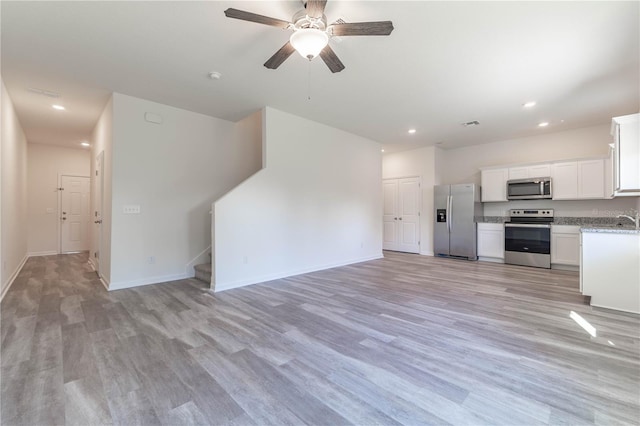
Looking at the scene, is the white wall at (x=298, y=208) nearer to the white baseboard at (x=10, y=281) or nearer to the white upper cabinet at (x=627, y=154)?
the white baseboard at (x=10, y=281)

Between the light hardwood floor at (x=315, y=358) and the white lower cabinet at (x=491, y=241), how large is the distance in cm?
242

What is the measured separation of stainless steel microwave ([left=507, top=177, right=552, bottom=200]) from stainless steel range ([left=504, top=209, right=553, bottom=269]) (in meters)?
0.36

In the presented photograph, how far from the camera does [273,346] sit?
2.32 meters

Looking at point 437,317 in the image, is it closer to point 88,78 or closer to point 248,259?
point 248,259

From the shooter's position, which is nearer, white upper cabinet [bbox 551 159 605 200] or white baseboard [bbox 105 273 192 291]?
white baseboard [bbox 105 273 192 291]

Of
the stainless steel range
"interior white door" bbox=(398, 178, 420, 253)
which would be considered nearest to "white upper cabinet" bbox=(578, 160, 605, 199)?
the stainless steel range

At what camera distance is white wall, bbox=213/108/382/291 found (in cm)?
427

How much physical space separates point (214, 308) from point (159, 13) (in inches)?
119

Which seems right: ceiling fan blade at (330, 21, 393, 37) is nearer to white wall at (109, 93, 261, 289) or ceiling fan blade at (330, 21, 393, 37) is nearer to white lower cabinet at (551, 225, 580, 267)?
white wall at (109, 93, 261, 289)

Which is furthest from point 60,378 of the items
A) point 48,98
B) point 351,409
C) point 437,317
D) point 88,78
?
point 48,98

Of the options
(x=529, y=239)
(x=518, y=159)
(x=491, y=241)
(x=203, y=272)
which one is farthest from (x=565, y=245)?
(x=203, y=272)

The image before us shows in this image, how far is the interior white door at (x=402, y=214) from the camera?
24.6ft

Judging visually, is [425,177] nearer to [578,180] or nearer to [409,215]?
[409,215]

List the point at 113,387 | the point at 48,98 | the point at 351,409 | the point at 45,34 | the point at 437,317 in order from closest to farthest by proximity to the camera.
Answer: the point at 351,409, the point at 113,387, the point at 45,34, the point at 437,317, the point at 48,98
